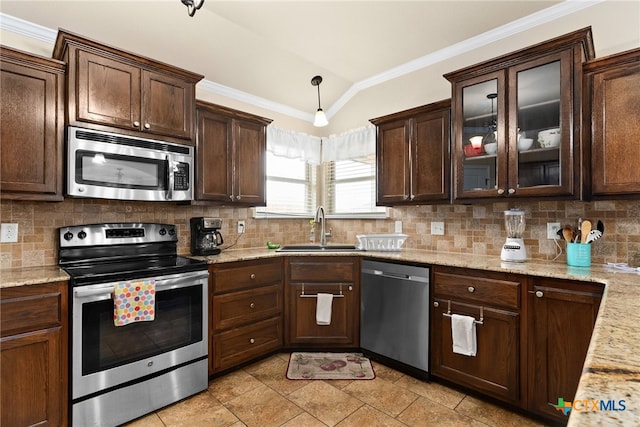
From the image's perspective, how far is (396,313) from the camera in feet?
8.52

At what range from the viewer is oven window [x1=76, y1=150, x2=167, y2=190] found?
6.70 feet

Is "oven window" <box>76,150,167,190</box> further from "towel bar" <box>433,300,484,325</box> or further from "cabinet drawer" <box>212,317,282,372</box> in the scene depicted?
"towel bar" <box>433,300,484,325</box>

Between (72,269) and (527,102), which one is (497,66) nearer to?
(527,102)

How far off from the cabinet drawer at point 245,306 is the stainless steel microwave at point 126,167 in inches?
33.4

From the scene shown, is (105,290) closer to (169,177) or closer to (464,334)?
(169,177)

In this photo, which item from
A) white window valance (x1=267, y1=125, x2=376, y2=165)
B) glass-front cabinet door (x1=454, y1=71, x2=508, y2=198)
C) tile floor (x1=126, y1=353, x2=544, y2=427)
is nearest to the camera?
tile floor (x1=126, y1=353, x2=544, y2=427)

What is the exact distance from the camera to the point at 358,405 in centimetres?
215

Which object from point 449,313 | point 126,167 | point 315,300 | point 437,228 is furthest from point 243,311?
point 437,228

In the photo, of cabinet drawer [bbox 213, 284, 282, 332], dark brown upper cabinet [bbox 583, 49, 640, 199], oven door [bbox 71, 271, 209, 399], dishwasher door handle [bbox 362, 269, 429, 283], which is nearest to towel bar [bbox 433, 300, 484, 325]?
dishwasher door handle [bbox 362, 269, 429, 283]

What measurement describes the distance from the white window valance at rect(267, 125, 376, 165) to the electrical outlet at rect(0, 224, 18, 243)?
7.02 feet

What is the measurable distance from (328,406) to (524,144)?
7.13ft

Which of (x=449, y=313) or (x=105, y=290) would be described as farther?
(x=449, y=313)

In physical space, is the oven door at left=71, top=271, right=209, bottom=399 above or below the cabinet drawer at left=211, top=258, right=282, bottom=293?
below

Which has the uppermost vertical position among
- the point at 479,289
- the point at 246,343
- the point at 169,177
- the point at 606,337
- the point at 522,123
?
the point at 522,123
